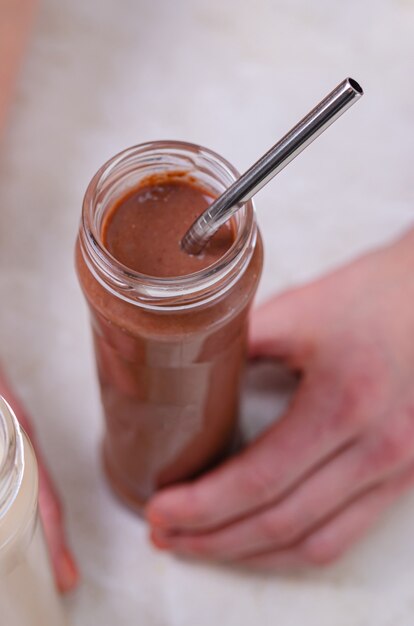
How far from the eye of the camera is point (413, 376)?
62 centimetres

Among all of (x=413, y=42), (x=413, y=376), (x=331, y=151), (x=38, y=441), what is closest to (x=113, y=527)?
(x=38, y=441)

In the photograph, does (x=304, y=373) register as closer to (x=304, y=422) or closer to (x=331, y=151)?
(x=304, y=422)

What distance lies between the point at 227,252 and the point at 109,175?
74mm

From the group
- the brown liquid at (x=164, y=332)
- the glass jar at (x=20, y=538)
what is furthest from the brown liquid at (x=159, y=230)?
the glass jar at (x=20, y=538)

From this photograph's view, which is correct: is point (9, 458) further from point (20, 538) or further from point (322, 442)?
point (322, 442)

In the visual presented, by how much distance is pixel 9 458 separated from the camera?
0.36 metres

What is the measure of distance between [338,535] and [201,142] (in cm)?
33

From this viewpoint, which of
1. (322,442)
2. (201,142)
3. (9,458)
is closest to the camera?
(9,458)

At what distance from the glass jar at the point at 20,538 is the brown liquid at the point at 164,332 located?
0.27 feet

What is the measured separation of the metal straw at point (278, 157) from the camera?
373mm

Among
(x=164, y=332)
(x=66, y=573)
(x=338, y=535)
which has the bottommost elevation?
(x=66, y=573)

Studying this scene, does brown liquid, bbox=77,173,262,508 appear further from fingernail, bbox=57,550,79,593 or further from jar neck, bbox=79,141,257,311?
fingernail, bbox=57,550,79,593

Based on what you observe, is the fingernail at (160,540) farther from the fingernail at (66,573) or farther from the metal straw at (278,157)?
the metal straw at (278,157)

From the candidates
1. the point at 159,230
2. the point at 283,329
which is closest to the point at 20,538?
the point at 159,230
